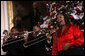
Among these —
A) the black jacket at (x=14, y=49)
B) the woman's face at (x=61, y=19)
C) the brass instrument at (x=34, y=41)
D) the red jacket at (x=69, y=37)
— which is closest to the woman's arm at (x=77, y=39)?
the red jacket at (x=69, y=37)

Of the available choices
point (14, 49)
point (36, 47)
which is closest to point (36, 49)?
point (36, 47)

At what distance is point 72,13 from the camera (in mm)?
2559

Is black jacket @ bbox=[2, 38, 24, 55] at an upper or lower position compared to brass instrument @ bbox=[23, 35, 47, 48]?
lower

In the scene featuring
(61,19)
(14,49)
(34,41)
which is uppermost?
(61,19)

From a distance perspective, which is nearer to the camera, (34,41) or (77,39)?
(77,39)

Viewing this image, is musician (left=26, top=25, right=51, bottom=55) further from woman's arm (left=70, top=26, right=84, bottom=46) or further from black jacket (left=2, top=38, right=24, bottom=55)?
woman's arm (left=70, top=26, right=84, bottom=46)

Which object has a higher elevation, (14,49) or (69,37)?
(69,37)

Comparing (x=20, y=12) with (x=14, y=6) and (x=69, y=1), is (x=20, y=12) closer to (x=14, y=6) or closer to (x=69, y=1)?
(x=14, y=6)

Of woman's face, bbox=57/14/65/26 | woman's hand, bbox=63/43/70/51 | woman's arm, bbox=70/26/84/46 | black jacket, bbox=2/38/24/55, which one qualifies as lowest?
black jacket, bbox=2/38/24/55

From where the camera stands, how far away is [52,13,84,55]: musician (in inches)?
82.1

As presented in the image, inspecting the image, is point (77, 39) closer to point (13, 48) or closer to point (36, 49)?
point (36, 49)

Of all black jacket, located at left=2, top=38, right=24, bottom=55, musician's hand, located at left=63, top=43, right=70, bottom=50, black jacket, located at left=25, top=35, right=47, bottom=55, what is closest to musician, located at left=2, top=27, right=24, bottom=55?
black jacket, located at left=2, top=38, right=24, bottom=55

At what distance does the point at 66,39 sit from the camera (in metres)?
2.12

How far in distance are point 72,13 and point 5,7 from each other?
3.58 feet
